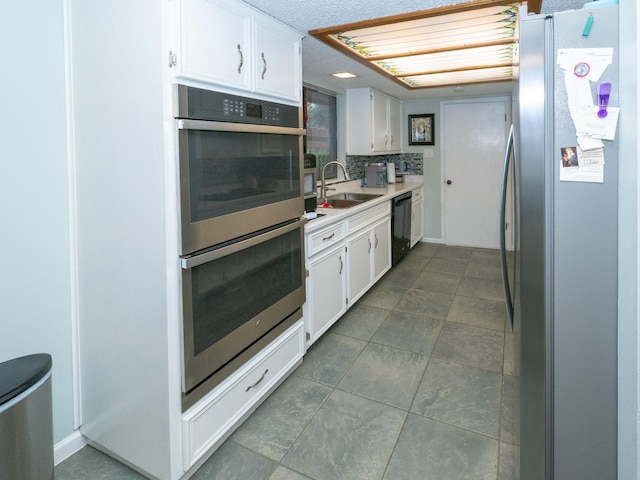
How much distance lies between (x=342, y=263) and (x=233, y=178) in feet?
4.85

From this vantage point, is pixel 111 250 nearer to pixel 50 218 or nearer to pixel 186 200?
pixel 50 218

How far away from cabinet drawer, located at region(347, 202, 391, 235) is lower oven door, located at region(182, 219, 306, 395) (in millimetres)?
909

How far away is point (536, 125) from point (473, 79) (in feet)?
10.7

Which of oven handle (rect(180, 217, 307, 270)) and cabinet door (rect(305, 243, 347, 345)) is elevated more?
oven handle (rect(180, 217, 307, 270))

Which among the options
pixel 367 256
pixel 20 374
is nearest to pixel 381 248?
pixel 367 256

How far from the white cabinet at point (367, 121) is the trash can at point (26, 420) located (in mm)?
3822

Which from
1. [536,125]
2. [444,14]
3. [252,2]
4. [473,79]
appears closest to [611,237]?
[536,125]

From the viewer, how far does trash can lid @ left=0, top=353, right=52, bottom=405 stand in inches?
45.3

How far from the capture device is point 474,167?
214 inches

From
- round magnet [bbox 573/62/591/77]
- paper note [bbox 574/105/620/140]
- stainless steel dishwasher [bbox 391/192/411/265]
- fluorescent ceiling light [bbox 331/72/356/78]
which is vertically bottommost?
stainless steel dishwasher [bbox 391/192/411/265]

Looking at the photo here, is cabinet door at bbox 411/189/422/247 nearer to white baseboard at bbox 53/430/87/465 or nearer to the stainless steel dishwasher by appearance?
the stainless steel dishwasher

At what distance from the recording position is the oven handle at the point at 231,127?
1454 mm

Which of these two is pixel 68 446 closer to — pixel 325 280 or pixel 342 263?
pixel 325 280

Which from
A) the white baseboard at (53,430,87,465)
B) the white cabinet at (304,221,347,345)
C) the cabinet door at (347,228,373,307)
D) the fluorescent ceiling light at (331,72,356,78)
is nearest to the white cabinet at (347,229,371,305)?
the cabinet door at (347,228,373,307)
